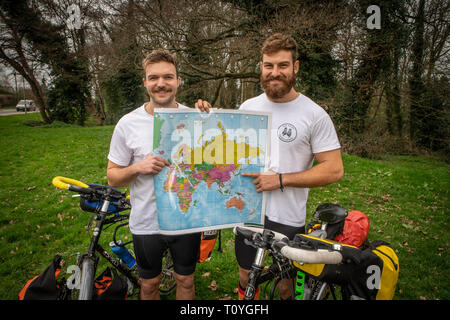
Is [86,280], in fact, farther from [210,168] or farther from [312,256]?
[312,256]

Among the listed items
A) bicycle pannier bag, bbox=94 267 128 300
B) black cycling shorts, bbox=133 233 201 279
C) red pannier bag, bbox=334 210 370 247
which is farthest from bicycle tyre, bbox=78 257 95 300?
red pannier bag, bbox=334 210 370 247

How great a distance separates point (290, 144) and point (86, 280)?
1.92 metres

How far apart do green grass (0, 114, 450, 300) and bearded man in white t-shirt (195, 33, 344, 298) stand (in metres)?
2.10

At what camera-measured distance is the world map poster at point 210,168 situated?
1.62m

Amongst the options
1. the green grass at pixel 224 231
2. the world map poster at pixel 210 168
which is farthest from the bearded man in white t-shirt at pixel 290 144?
the green grass at pixel 224 231

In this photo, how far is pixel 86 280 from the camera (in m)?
1.87

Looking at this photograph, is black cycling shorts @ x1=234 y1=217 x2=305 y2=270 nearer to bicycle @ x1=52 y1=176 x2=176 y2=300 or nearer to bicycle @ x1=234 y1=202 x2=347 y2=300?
bicycle @ x1=234 y1=202 x2=347 y2=300

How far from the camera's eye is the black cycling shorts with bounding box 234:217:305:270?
201 centimetres

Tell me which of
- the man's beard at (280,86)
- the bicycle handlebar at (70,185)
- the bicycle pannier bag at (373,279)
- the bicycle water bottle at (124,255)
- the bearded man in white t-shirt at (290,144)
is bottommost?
the bicycle water bottle at (124,255)

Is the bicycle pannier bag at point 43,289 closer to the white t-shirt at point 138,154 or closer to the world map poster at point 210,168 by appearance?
the white t-shirt at point 138,154

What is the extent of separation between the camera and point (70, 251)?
420 centimetres

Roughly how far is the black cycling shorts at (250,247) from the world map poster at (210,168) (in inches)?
15.7

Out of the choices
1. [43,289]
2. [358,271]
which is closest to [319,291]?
[358,271]

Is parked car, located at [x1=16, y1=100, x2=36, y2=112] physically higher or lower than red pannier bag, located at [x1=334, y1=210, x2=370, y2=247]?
higher
